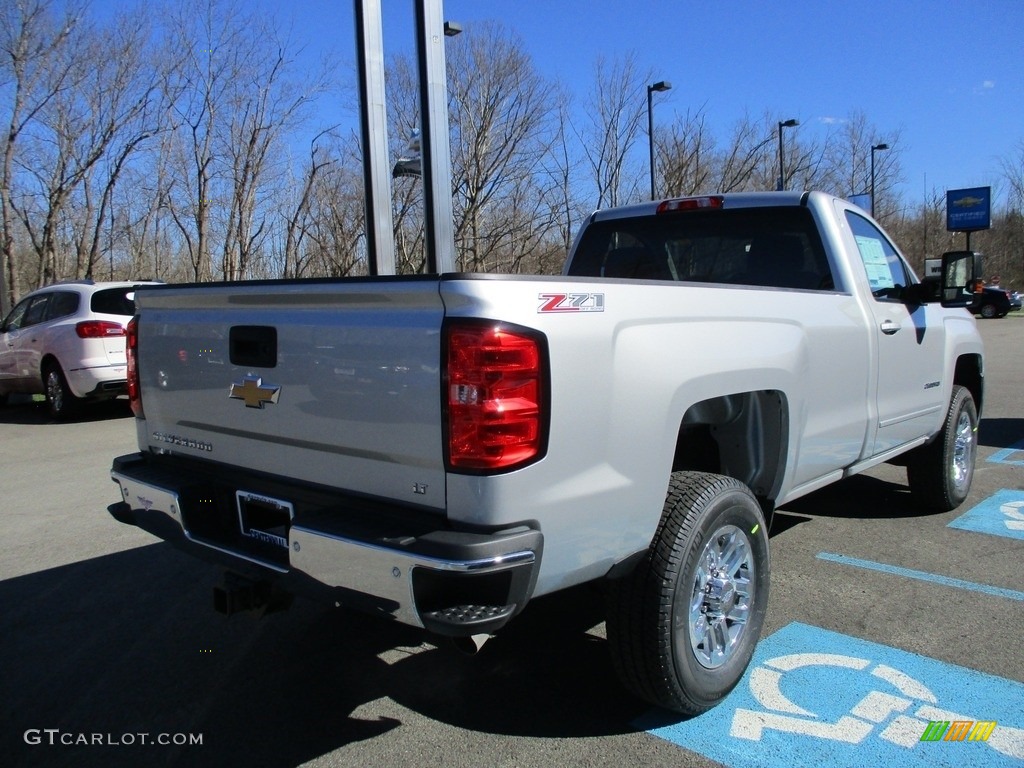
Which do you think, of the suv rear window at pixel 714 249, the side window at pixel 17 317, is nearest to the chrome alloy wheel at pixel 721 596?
the suv rear window at pixel 714 249

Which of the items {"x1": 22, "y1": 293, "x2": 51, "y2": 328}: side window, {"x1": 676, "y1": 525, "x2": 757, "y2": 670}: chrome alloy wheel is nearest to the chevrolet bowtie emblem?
{"x1": 676, "y1": 525, "x2": 757, "y2": 670}: chrome alloy wheel

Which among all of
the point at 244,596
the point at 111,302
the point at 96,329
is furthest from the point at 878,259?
the point at 111,302

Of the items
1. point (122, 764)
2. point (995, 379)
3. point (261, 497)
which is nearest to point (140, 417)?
point (261, 497)

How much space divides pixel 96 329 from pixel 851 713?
32.4 ft

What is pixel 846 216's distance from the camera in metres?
4.63

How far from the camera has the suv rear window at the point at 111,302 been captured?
10522 mm

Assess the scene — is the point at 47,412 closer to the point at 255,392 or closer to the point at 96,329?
the point at 96,329

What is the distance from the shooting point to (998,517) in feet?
18.1

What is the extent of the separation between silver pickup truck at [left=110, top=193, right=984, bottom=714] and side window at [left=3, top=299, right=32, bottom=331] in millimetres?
9580

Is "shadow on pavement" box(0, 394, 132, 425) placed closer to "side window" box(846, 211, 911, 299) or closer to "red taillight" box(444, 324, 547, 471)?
"side window" box(846, 211, 911, 299)

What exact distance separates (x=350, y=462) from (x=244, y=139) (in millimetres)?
21999

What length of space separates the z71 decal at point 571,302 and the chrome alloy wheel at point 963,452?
4.06m

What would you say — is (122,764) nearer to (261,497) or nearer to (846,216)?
(261,497)

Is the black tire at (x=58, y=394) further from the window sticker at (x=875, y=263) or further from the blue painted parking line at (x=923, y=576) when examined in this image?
the window sticker at (x=875, y=263)
